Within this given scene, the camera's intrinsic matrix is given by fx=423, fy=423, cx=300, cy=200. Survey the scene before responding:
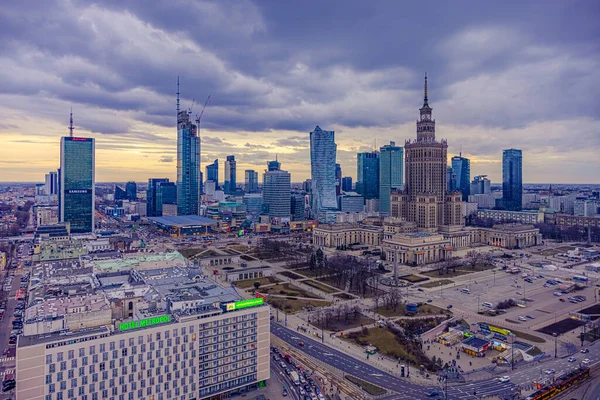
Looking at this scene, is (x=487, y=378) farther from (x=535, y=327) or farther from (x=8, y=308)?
(x=8, y=308)

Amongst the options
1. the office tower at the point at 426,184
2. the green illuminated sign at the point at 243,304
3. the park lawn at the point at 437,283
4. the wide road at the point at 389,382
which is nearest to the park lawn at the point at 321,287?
the park lawn at the point at 437,283

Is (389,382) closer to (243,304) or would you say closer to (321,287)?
(243,304)

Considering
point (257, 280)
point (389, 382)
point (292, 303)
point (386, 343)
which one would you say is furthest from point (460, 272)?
point (389, 382)

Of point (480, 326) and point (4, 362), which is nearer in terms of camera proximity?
point (4, 362)

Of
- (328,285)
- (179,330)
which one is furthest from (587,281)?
(179,330)

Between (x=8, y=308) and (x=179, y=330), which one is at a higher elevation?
(x=179, y=330)

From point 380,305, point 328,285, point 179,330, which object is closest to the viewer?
point 179,330

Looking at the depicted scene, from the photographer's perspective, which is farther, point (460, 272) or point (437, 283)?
point (460, 272)

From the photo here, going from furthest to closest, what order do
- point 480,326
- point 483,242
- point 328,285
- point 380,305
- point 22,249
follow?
point 483,242, point 22,249, point 328,285, point 380,305, point 480,326
